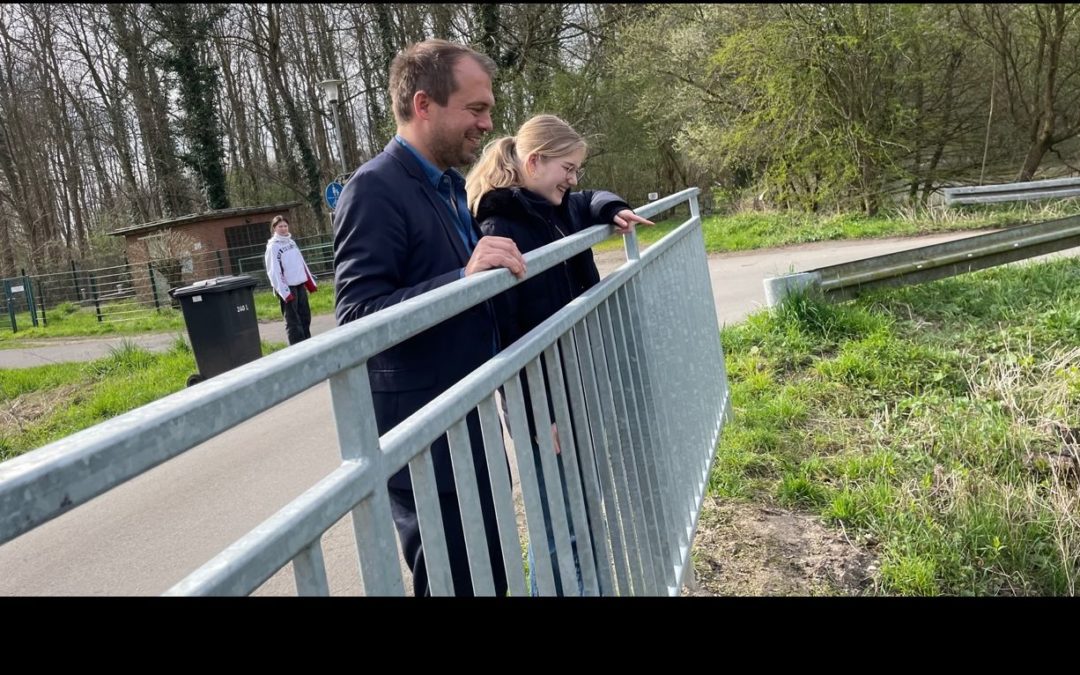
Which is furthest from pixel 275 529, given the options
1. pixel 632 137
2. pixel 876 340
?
pixel 632 137

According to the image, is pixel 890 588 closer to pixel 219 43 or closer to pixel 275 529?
pixel 275 529

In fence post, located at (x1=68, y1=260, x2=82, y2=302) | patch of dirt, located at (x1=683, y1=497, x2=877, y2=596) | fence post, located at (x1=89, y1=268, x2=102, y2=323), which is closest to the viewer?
patch of dirt, located at (x1=683, y1=497, x2=877, y2=596)

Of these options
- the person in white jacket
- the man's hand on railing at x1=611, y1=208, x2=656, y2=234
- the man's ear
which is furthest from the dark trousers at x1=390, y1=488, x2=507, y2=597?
the person in white jacket

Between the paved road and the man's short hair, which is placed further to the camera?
the paved road

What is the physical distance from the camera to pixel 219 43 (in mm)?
28375

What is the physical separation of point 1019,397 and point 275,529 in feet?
17.2

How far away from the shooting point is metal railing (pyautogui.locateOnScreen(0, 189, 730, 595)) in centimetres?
70

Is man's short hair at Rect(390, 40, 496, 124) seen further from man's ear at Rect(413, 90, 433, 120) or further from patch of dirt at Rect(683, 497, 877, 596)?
patch of dirt at Rect(683, 497, 877, 596)

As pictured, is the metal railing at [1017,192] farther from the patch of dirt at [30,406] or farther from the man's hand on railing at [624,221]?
the patch of dirt at [30,406]

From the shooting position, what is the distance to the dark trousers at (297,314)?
461 inches

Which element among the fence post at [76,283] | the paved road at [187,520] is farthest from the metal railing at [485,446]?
the fence post at [76,283]

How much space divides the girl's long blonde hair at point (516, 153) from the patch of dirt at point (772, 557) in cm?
173

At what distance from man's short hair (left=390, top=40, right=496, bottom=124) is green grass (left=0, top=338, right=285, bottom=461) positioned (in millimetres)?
6261

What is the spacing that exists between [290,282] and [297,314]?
1.47 feet
